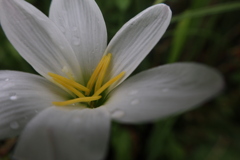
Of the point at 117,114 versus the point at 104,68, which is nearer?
the point at 117,114

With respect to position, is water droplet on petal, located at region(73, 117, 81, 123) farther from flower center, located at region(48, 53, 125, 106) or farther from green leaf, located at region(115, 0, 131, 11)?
green leaf, located at region(115, 0, 131, 11)

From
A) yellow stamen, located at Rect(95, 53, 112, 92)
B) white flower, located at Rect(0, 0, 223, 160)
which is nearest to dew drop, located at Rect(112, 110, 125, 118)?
white flower, located at Rect(0, 0, 223, 160)

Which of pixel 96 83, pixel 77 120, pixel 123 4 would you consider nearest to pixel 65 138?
pixel 77 120

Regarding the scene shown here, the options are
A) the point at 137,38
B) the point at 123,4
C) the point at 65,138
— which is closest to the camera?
the point at 65,138

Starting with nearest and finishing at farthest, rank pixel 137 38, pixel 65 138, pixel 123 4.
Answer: pixel 65 138 < pixel 137 38 < pixel 123 4

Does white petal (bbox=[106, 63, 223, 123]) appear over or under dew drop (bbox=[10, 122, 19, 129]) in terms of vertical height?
over

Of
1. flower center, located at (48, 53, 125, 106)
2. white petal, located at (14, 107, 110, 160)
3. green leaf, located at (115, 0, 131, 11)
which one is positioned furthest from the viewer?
green leaf, located at (115, 0, 131, 11)

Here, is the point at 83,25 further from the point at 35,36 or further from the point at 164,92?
the point at 164,92
